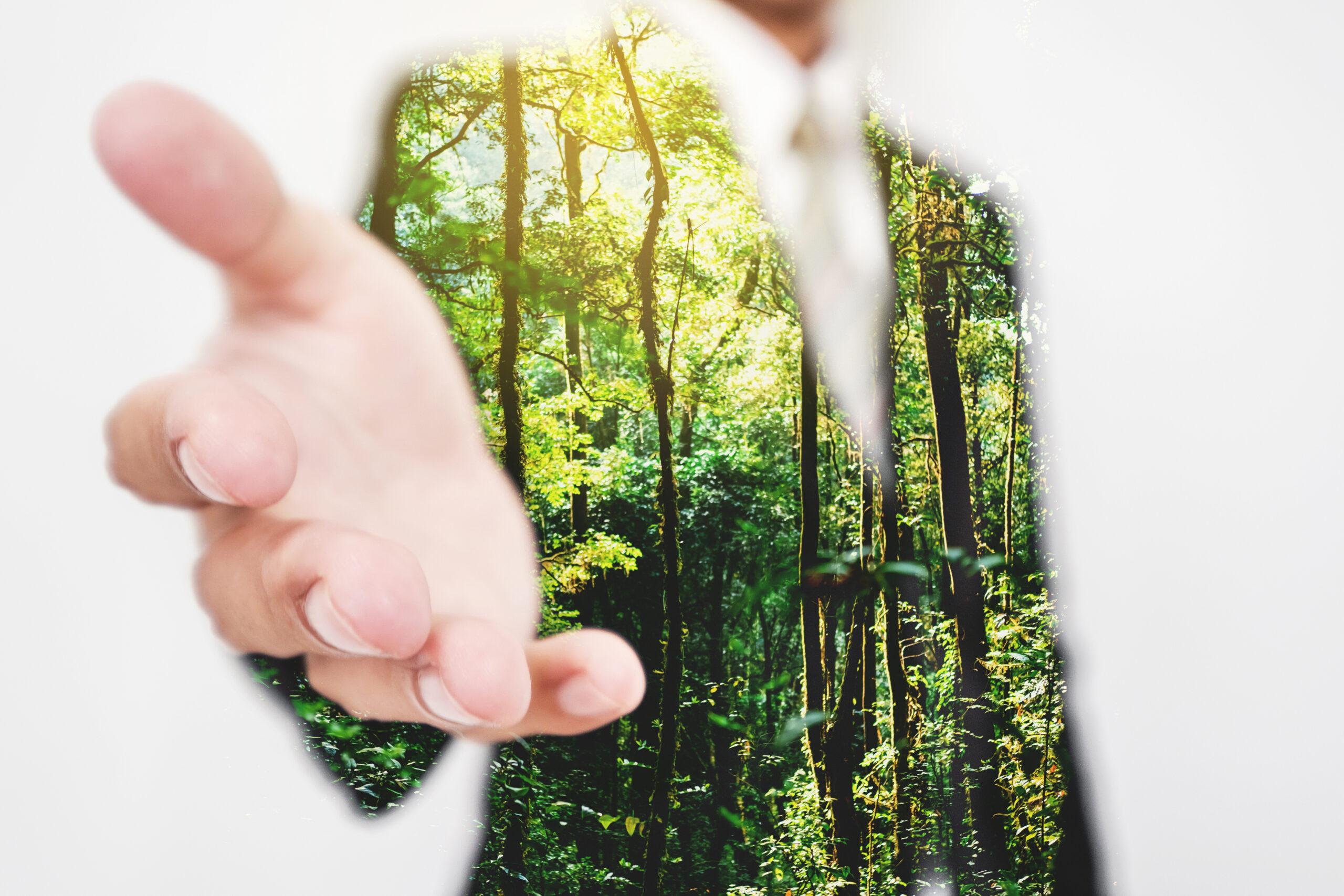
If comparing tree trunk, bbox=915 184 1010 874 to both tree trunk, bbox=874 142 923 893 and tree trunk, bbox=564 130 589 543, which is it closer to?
tree trunk, bbox=874 142 923 893

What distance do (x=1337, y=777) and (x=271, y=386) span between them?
3.35 ft

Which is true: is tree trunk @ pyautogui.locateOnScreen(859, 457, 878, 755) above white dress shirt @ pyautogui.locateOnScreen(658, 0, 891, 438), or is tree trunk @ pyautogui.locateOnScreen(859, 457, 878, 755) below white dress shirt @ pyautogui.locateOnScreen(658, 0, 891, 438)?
below

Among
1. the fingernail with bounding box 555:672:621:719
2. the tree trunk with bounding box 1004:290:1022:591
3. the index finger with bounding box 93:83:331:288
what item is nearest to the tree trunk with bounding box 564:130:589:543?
the fingernail with bounding box 555:672:621:719

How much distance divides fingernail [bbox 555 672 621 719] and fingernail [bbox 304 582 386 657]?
208 mm

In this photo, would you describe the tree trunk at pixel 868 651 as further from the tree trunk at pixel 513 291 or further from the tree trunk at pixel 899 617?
the tree trunk at pixel 513 291

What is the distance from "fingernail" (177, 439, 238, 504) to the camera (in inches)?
13.9

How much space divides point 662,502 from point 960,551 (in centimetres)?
26

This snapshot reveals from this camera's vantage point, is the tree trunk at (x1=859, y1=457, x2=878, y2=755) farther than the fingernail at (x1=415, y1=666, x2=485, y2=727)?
Yes

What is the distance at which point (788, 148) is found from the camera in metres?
0.64

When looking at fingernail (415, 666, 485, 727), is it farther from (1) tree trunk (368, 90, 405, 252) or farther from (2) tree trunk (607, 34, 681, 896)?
(1) tree trunk (368, 90, 405, 252)

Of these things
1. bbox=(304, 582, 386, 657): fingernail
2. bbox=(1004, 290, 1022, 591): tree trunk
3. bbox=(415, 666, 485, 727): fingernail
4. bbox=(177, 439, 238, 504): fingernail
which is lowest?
bbox=(415, 666, 485, 727): fingernail

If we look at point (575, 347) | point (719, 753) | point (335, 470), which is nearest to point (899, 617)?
point (719, 753)

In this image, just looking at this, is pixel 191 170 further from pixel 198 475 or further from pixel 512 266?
pixel 512 266

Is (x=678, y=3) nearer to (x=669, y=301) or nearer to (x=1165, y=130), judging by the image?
(x=669, y=301)
